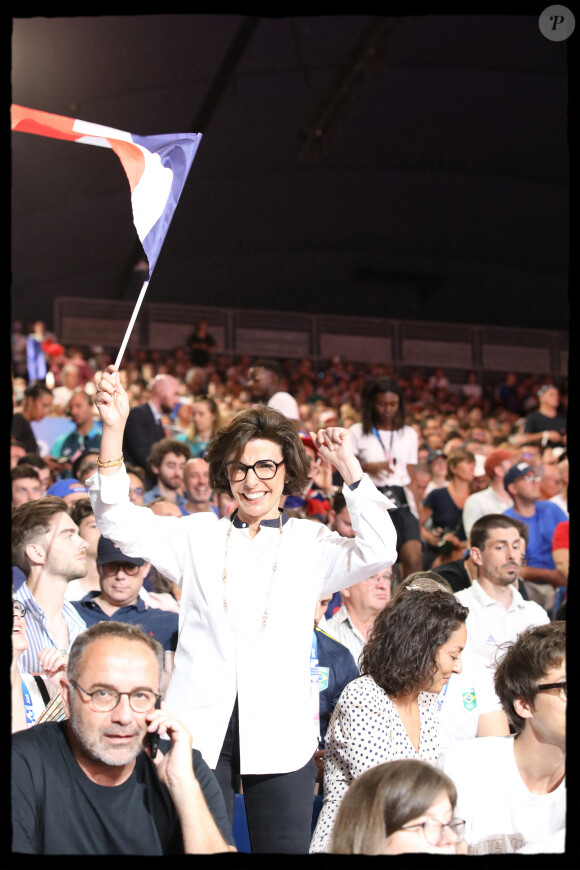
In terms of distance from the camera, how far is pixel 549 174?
1742cm

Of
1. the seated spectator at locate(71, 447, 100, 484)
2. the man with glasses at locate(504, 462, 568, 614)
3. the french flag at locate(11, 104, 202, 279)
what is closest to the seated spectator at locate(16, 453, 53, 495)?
the seated spectator at locate(71, 447, 100, 484)

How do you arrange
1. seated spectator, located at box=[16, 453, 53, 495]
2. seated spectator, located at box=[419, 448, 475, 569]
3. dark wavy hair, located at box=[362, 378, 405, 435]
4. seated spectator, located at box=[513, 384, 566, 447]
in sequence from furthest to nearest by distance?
seated spectator, located at box=[513, 384, 566, 447] < seated spectator, located at box=[419, 448, 475, 569] < dark wavy hair, located at box=[362, 378, 405, 435] < seated spectator, located at box=[16, 453, 53, 495]

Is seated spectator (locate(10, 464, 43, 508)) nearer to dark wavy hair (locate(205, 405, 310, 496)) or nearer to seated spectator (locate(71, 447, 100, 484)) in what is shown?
seated spectator (locate(71, 447, 100, 484))

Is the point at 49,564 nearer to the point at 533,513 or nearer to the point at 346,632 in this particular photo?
the point at 346,632

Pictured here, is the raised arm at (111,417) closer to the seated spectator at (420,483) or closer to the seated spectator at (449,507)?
the seated spectator at (420,483)

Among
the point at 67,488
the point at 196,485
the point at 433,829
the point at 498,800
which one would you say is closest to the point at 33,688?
the point at 498,800

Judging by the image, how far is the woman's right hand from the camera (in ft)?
9.60

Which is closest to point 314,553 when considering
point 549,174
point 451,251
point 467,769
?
point 467,769

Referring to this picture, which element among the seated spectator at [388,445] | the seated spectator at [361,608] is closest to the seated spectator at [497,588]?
the seated spectator at [361,608]

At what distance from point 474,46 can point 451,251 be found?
231 inches

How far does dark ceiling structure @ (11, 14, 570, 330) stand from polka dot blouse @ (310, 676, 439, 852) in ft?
31.6

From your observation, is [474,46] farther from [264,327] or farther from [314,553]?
[314,553]

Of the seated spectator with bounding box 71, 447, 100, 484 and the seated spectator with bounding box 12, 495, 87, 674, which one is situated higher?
the seated spectator with bounding box 71, 447, 100, 484

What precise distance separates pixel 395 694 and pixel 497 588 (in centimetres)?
212
